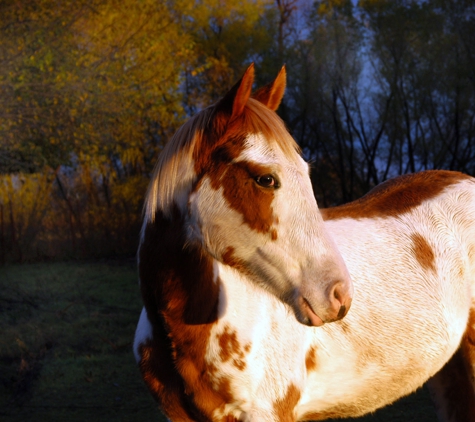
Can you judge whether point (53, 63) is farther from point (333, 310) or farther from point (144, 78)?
point (333, 310)

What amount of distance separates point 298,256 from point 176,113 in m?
10.8

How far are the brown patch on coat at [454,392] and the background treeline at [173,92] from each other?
589 cm

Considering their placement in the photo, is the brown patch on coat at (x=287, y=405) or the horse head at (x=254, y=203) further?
the brown patch on coat at (x=287, y=405)

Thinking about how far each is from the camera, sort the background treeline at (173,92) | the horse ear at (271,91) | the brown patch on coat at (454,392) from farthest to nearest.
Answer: the background treeline at (173,92) < the brown patch on coat at (454,392) < the horse ear at (271,91)

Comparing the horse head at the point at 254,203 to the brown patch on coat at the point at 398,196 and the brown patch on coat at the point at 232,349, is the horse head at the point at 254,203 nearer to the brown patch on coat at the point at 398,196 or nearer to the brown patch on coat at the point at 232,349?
the brown patch on coat at the point at 232,349

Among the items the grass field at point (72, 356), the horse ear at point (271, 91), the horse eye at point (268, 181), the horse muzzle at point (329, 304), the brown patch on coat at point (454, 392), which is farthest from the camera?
the grass field at point (72, 356)

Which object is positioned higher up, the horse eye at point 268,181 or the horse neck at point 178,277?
the horse eye at point 268,181

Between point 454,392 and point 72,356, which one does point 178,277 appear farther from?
point 72,356

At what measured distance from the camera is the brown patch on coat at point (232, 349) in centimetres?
214

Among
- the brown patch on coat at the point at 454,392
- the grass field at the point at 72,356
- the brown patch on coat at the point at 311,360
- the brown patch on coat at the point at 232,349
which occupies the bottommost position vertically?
the grass field at the point at 72,356

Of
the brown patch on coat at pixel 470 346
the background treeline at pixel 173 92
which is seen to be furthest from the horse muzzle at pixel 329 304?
the background treeline at pixel 173 92

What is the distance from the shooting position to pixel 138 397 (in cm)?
508

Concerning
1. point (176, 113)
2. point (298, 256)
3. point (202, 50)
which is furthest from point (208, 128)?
point (202, 50)

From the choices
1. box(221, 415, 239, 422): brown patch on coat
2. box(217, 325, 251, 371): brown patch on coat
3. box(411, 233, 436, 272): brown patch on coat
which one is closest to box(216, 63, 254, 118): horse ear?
box(217, 325, 251, 371): brown patch on coat
